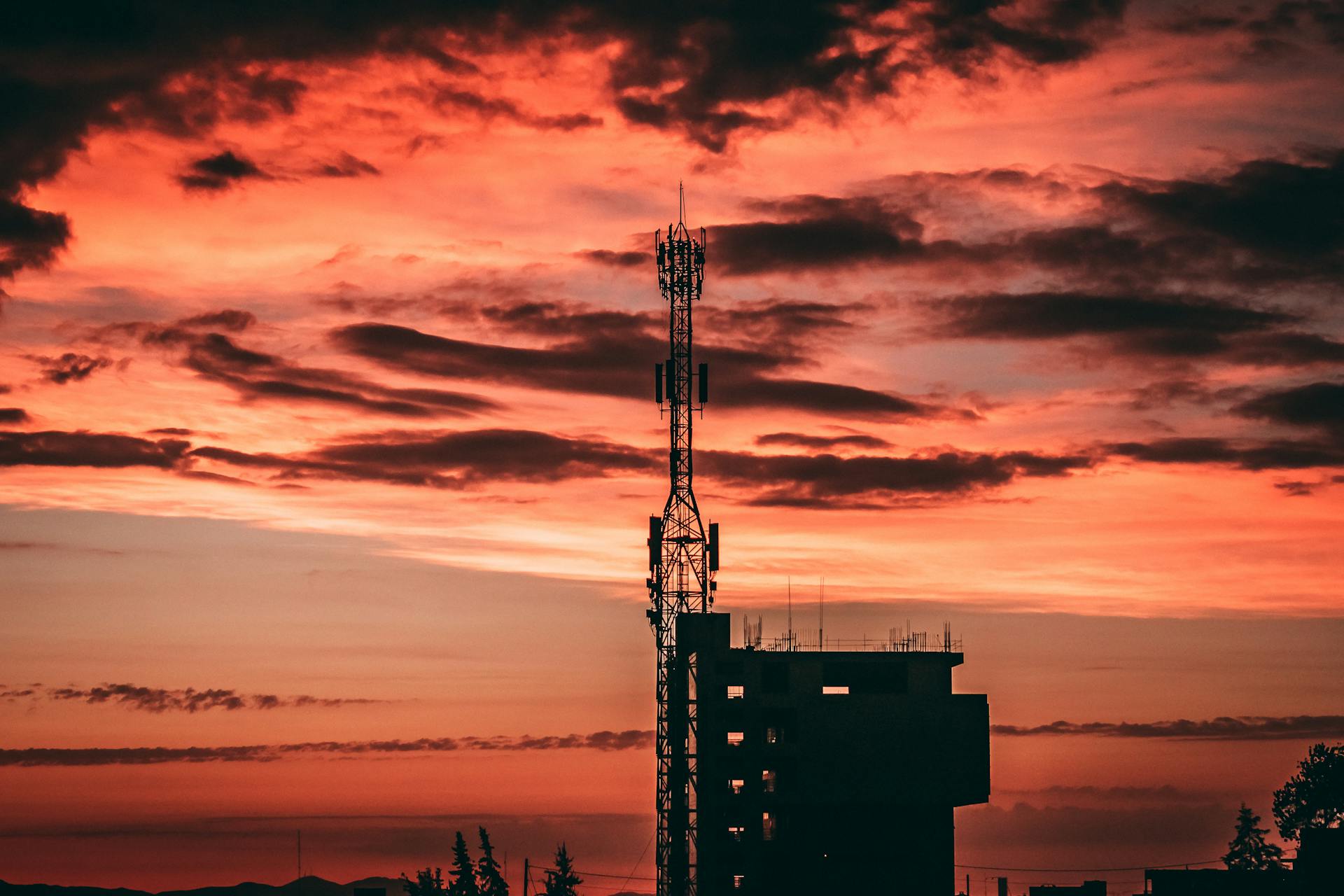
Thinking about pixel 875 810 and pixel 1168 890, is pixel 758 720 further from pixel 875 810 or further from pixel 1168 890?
pixel 1168 890

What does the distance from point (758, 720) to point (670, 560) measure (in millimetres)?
19026

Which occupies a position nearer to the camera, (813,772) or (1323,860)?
(1323,860)

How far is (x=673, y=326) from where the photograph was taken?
144 meters

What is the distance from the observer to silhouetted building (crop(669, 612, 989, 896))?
151 metres

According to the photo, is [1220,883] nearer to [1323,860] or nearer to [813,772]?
[1323,860]

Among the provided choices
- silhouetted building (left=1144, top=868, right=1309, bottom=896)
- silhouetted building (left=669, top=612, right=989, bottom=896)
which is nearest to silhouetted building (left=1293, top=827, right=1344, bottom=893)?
silhouetted building (left=1144, top=868, right=1309, bottom=896)

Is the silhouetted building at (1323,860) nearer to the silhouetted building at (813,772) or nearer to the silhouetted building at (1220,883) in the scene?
the silhouetted building at (1220,883)

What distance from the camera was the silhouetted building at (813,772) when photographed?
495 ft

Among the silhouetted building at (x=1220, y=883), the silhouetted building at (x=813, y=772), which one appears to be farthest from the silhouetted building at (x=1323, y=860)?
the silhouetted building at (x=813, y=772)

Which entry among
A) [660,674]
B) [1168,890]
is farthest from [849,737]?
[1168,890]

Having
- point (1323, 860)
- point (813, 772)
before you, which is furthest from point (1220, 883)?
point (813, 772)

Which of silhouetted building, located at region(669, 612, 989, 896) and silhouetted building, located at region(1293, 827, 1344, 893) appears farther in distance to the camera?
silhouetted building, located at region(669, 612, 989, 896)

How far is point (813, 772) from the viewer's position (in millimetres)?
152750

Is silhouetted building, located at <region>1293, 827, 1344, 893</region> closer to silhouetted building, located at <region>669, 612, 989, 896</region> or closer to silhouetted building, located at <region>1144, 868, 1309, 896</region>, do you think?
silhouetted building, located at <region>1144, 868, 1309, 896</region>
